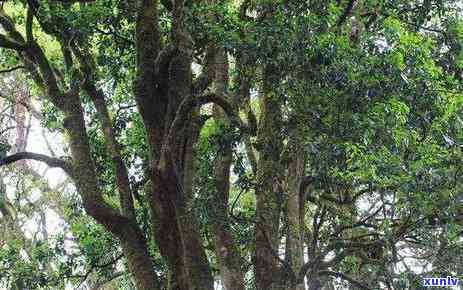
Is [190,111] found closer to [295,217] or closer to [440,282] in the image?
[295,217]

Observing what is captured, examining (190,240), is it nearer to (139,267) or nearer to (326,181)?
(139,267)

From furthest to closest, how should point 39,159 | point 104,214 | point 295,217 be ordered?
point 39,159
point 104,214
point 295,217

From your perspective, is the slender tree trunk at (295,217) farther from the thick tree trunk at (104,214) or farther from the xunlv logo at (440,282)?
the thick tree trunk at (104,214)

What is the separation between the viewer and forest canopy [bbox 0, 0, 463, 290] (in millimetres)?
6191

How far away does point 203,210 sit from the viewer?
275 inches

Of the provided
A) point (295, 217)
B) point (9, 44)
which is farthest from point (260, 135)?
point (9, 44)

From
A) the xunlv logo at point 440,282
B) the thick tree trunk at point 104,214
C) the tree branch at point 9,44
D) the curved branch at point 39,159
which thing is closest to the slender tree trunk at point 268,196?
the thick tree trunk at point 104,214

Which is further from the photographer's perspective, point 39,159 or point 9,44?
point 9,44

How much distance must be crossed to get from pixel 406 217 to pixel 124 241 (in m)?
3.19

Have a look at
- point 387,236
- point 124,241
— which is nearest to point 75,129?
point 124,241

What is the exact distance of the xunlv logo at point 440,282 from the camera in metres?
6.84

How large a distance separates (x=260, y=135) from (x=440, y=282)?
2.47 metres

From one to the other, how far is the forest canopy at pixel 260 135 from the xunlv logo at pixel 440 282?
0.06 meters

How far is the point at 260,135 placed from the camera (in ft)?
25.5
